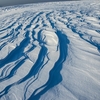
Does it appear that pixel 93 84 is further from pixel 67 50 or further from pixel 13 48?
pixel 13 48

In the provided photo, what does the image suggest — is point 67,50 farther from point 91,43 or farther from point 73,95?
point 73,95

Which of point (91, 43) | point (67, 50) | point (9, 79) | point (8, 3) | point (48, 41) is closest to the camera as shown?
point (9, 79)

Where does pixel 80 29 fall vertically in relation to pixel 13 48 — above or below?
below

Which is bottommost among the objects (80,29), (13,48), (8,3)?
(8,3)

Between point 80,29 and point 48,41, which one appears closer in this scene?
point 48,41

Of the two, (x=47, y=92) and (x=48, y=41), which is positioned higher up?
(x=47, y=92)

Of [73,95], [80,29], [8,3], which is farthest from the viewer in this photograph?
[8,3]

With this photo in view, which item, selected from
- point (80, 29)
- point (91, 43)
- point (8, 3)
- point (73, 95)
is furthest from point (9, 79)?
point (8, 3)

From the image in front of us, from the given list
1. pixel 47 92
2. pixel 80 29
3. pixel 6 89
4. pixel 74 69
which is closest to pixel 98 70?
pixel 74 69

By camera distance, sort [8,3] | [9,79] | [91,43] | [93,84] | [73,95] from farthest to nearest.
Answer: [8,3], [91,43], [9,79], [93,84], [73,95]
